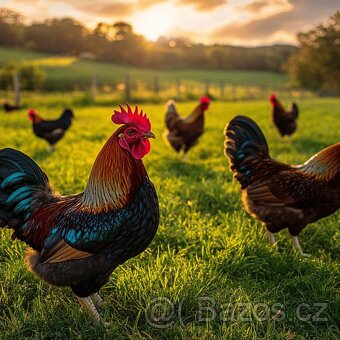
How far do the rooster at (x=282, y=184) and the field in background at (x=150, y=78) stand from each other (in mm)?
26526

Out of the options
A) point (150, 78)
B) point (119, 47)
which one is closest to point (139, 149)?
point (150, 78)

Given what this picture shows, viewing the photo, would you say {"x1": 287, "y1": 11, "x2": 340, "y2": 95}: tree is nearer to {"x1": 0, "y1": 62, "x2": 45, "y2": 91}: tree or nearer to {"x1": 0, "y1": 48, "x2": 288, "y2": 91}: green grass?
{"x1": 0, "y1": 48, "x2": 288, "y2": 91}: green grass

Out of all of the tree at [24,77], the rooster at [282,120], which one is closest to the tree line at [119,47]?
the tree at [24,77]

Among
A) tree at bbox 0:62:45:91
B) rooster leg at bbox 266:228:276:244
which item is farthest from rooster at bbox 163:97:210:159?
tree at bbox 0:62:45:91

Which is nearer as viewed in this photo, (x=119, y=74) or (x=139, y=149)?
(x=139, y=149)

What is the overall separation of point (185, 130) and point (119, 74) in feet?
148

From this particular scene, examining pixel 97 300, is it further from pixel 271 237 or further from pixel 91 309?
pixel 271 237

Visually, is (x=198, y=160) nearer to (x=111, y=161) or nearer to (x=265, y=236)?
(x=265, y=236)

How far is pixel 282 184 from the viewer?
142 inches

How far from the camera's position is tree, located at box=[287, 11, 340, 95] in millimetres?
41812

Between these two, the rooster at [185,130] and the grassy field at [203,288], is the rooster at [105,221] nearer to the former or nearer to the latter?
the grassy field at [203,288]

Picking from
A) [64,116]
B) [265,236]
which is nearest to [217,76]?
[64,116]

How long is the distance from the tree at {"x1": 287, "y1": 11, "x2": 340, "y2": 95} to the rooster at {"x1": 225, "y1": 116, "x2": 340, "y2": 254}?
142 ft

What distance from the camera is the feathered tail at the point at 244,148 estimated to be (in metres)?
3.89
